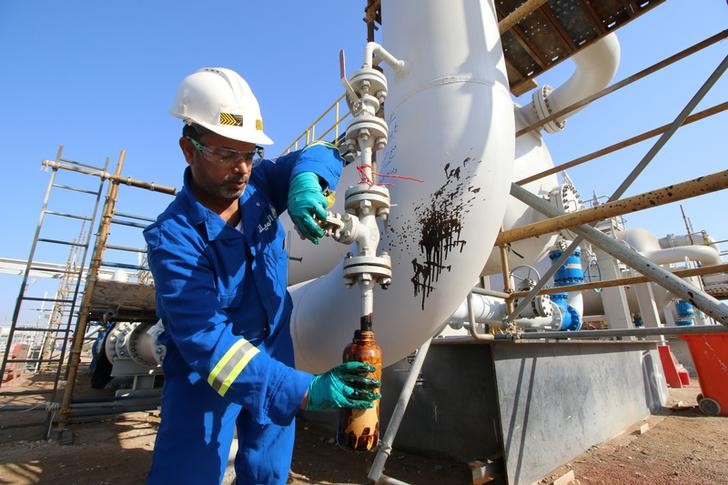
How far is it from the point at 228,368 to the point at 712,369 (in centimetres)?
620

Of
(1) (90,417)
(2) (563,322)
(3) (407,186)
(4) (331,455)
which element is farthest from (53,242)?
(2) (563,322)

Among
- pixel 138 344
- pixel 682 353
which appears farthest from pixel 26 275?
pixel 682 353

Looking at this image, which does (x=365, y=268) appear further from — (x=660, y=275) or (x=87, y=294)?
(x=87, y=294)

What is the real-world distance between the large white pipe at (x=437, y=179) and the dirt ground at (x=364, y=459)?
1.74m

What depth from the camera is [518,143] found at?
3.81 meters

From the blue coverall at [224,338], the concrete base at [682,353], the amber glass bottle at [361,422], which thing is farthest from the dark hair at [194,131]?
the concrete base at [682,353]

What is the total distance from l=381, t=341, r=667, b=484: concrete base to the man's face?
2132 mm

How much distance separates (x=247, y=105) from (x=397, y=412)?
1877mm

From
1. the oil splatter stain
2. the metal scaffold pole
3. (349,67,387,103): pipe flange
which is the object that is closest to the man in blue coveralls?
(349,67,387,103): pipe flange

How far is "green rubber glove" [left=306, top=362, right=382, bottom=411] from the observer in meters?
1.08

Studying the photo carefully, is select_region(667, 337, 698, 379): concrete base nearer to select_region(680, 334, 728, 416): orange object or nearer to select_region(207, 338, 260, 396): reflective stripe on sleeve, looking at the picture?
select_region(680, 334, 728, 416): orange object

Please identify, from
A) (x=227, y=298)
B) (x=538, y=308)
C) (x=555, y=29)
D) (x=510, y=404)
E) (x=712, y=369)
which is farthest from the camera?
(x=712, y=369)

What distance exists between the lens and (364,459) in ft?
11.2

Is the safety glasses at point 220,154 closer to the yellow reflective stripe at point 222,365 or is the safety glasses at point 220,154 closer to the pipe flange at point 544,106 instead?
the yellow reflective stripe at point 222,365
